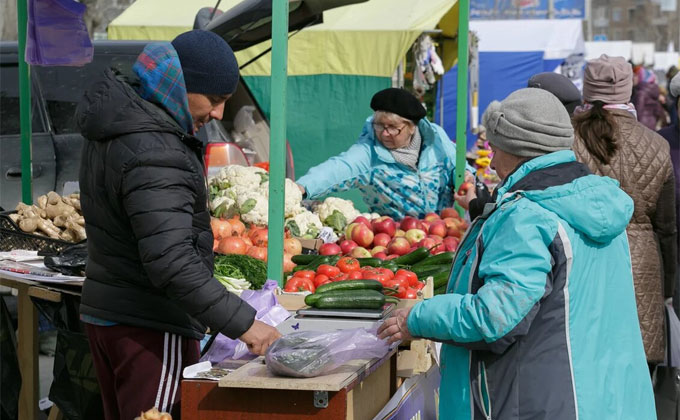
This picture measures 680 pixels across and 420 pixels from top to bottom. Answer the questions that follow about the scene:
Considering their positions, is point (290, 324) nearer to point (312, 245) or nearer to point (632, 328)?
point (632, 328)

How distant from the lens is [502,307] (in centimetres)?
255

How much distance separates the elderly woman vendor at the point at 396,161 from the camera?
6.01 meters

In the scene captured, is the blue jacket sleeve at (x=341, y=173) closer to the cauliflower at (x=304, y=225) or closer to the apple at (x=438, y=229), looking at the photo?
the cauliflower at (x=304, y=225)

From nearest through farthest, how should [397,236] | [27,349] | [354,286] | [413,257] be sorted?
[354,286] < [27,349] < [413,257] < [397,236]

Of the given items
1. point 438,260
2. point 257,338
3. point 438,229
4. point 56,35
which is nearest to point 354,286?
point 257,338

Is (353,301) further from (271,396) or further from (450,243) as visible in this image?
(450,243)

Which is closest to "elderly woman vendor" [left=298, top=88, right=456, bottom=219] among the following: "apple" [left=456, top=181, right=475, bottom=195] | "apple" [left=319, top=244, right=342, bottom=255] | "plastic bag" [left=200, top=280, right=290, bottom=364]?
"apple" [left=456, top=181, right=475, bottom=195]

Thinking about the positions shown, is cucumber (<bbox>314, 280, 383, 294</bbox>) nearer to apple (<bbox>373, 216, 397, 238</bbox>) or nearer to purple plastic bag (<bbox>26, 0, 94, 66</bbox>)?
apple (<bbox>373, 216, 397, 238</bbox>)

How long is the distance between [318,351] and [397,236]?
121 inches

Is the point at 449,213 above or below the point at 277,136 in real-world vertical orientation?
below

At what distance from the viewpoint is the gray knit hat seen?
2.73m

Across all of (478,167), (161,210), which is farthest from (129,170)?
(478,167)

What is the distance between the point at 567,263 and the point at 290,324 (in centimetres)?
129

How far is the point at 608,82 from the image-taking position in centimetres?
471
